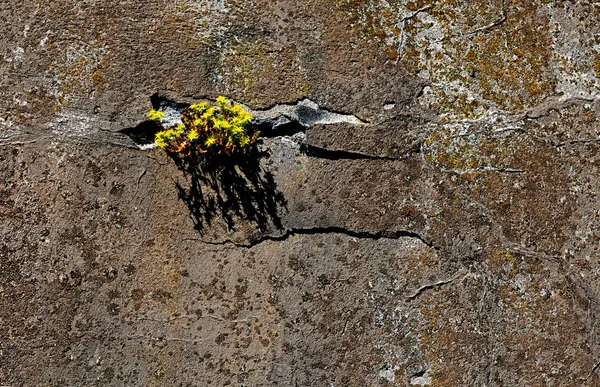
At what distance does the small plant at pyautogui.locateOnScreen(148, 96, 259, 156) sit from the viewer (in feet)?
11.3

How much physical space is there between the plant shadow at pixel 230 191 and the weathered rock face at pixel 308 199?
0.6 inches

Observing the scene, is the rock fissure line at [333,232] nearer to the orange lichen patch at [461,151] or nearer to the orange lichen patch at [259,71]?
the orange lichen patch at [461,151]

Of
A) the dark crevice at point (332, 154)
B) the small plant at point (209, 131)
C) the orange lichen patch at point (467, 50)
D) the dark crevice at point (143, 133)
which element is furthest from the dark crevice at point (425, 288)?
the dark crevice at point (143, 133)

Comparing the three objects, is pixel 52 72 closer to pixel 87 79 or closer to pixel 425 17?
pixel 87 79

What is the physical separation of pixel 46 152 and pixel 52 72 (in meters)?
0.51

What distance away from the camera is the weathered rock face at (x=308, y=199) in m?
3.58

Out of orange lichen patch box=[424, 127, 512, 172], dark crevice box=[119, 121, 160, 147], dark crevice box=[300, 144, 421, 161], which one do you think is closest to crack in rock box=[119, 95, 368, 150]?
dark crevice box=[119, 121, 160, 147]

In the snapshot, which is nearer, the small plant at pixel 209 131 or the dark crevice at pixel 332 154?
the small plant at pixel 209 131

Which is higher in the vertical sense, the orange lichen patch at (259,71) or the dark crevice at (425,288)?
the orange lichen patch at (259,71)

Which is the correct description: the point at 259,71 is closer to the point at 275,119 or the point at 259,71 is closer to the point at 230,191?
the point at 275,119

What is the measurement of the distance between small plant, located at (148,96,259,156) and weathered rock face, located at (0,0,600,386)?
123 mm

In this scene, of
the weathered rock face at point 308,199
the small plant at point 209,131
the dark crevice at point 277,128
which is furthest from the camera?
the dark crevice at point 277,128

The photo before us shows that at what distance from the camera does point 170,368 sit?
362 centimetres

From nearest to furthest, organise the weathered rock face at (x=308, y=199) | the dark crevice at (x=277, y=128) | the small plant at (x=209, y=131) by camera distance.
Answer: the small plant at (x=209, y=131)
the weathered rock face at (x=308, y=199)
the dark crevice at (x=277, y=128)
